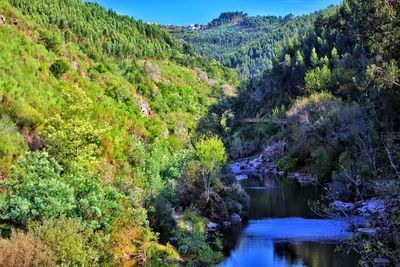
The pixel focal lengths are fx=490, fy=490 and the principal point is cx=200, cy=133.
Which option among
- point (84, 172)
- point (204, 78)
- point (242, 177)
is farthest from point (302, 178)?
point (204, 78)

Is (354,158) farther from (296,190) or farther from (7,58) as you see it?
(7,58)

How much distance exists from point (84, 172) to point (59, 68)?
1295 cm

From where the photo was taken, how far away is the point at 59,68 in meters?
38.6

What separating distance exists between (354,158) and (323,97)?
26.3 m

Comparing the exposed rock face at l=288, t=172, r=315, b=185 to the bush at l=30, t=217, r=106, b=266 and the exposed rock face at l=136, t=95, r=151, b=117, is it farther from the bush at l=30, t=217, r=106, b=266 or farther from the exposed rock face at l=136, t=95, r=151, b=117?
the bush at l=30, t=217, r=106, b=266

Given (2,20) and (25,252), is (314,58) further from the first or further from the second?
(25,252)

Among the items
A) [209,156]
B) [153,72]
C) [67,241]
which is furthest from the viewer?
[153,72]

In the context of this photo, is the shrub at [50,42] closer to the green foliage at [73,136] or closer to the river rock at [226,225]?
the green foliage at [73,136]

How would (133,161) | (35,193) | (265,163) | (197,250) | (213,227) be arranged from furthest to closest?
(265,163) → (213,227) → (133,161) → (197,250) → (35,193)

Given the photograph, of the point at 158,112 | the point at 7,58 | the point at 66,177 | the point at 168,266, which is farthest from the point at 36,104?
the point at 158,112

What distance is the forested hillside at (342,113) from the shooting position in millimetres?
17266

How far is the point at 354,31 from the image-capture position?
20.5 metres

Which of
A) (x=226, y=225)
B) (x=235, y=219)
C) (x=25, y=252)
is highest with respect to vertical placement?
(x=235, y=219)

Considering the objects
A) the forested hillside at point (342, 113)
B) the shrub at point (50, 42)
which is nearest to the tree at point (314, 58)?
the forested hillside at point (342, 113)
